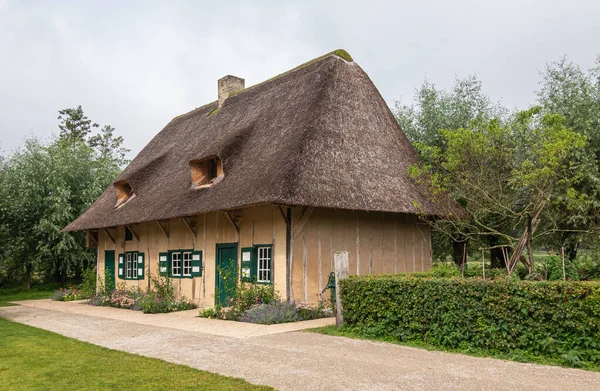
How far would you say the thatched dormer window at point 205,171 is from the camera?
51.2 feet

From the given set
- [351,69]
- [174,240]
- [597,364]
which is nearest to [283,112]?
[351,69]

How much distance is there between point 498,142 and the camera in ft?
43.3

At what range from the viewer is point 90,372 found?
7.08 m

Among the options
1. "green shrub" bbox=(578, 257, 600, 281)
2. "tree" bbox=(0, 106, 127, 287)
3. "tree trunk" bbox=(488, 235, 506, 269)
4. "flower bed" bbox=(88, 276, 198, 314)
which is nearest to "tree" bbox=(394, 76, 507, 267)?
"tree trunk" bbox=(488, 235, 506, 269)

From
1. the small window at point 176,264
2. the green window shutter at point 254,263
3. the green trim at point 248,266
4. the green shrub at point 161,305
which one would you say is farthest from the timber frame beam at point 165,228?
the green window shutter at point 254,263

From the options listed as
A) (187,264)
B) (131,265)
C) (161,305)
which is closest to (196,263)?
(187,264)

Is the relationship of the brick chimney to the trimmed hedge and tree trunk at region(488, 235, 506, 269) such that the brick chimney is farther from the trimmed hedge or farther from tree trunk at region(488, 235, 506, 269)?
the trimmed hedge

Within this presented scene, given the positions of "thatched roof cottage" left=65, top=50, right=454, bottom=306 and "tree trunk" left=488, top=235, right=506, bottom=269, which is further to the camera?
"tree trunk" left=488, top=235, right=506, bottom=269

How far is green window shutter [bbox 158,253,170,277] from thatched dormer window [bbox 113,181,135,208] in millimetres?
3508

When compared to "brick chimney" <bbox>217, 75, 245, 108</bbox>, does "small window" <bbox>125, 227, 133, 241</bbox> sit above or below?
below

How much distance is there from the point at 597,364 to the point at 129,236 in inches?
649

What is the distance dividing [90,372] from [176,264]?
9976 mm

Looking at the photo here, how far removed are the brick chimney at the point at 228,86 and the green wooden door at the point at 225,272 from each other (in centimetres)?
Answer: 855

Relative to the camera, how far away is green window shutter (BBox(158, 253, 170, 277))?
674 inches
